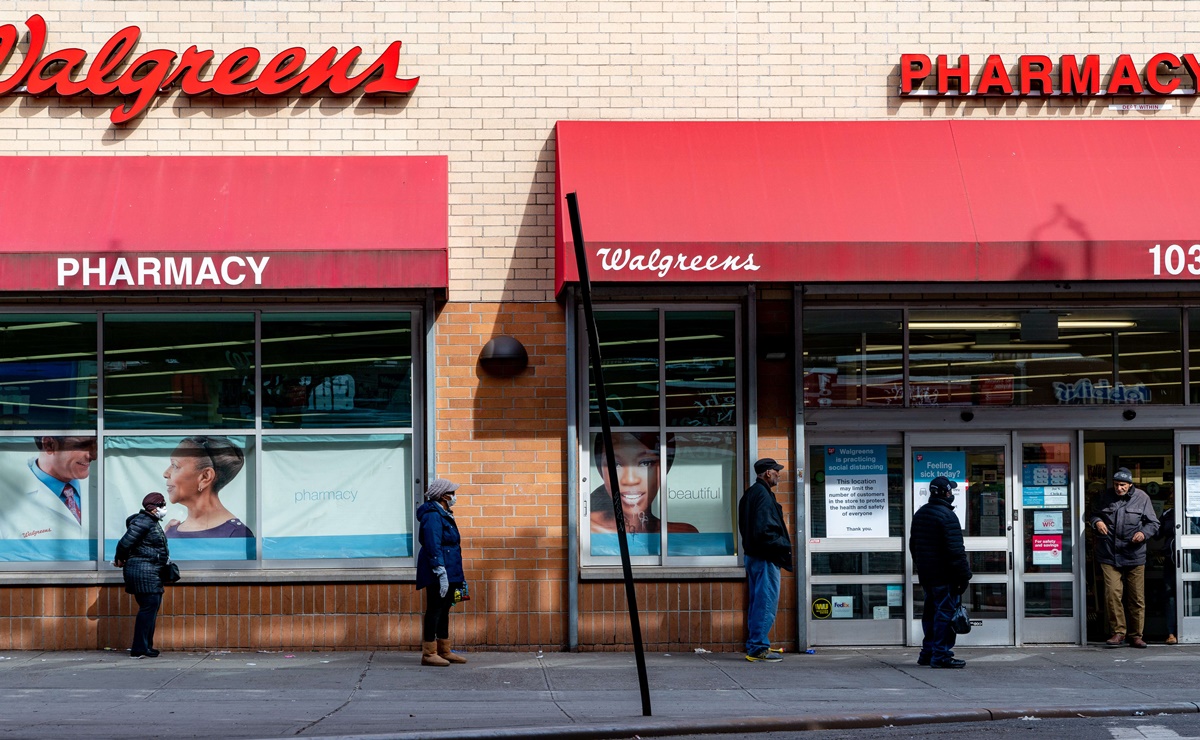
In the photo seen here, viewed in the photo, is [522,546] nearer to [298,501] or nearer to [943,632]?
[298,501]

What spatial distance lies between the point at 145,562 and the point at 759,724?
5521mm

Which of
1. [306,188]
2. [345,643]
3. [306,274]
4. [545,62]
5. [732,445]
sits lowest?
[345,643]

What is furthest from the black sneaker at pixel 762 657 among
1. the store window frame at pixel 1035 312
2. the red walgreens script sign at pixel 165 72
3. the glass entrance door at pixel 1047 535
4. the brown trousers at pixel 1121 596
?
the red walgreens script sign at pixel 165 72

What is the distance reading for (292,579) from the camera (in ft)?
35.6

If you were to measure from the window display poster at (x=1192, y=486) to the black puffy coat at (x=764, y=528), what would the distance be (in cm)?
423

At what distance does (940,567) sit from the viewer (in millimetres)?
10391

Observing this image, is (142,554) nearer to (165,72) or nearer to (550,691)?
(550,691)

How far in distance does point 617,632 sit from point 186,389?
14.9 feet

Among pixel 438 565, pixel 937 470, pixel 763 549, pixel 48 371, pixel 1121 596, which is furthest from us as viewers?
pixel 937 470

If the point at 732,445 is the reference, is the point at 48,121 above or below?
above

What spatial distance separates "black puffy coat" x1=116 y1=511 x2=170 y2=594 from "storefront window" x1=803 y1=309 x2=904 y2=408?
19.9 feet

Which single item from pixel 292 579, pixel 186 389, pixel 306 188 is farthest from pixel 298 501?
pixel 306 188

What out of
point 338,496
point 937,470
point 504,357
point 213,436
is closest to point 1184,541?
point 937,470

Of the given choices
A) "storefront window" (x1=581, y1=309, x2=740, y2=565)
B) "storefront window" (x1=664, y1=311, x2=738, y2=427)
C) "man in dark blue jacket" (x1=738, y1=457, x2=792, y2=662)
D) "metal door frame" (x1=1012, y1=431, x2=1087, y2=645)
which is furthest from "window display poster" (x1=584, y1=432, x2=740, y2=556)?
"metal door frame" (x1=1012, y1=431, x2=1087, y2=645)
